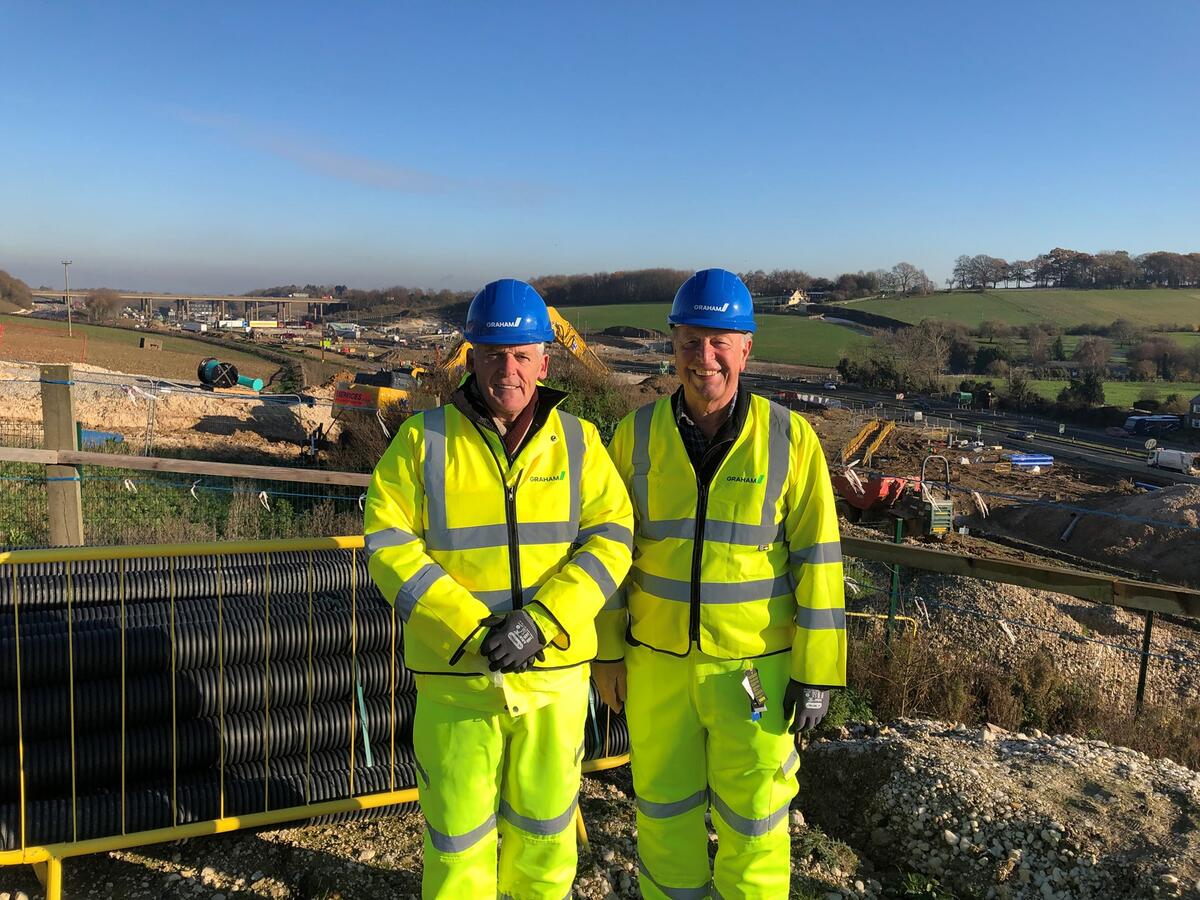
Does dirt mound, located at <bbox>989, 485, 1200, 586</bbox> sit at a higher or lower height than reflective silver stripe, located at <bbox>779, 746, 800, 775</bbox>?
lower

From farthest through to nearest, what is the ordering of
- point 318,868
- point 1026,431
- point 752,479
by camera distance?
point 1026,431 → point 318,868 → point 752,479

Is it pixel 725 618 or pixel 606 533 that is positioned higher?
pixel 606 533

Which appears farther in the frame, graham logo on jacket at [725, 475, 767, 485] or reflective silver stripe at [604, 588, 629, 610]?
reflective silver stripe at [604, 588, 629, 610]

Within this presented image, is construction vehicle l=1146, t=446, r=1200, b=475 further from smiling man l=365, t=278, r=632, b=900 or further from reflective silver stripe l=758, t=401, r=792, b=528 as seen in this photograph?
smiling man l=365, t=278, r=632, b=900

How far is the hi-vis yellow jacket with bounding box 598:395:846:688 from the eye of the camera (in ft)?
9.16

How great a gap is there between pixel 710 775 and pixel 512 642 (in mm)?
947

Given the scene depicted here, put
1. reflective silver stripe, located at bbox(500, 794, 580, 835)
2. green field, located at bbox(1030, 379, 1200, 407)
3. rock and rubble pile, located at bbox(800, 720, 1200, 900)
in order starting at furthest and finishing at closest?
green field, located at bbox(1030, 379, 1200, 407)
rock and rubble pile, located at bbox(800, 720, 1200, 900)
reflective silver stripe, located at bbox(500, 794, 580, 835)

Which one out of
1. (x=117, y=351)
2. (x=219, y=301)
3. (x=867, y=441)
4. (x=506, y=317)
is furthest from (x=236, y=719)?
(x=219, y=301)

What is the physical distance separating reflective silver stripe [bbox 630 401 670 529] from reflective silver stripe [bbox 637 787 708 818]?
3.14ft

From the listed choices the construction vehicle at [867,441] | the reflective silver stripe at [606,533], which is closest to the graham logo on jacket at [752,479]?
the reflective silver stripe at [606,533]

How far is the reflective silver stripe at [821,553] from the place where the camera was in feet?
9.18

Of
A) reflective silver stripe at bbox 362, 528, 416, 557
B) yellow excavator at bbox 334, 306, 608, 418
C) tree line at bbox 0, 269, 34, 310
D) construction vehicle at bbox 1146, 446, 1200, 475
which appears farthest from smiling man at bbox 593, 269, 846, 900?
tree line at bbox 0, 269, 34, 310

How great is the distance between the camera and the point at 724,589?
281cm

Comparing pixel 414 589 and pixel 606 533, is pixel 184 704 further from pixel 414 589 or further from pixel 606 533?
pixel 606 533
